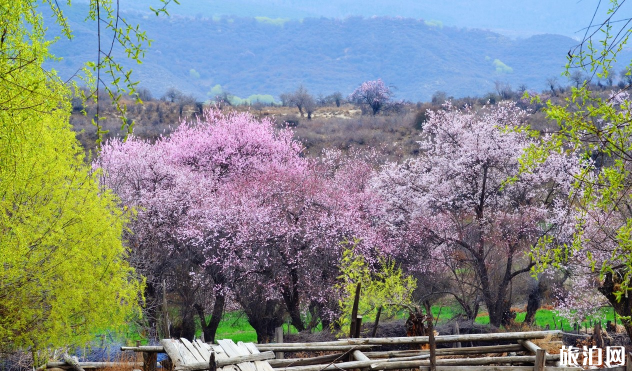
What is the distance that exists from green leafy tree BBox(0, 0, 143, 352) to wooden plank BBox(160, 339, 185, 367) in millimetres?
4050

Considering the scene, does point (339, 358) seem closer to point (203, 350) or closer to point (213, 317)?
point (203, 350)

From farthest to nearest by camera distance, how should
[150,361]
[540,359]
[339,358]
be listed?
[150,361]
[339,358]
[540,359]

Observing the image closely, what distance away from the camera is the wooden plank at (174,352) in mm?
7018

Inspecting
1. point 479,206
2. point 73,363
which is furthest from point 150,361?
point 479,206

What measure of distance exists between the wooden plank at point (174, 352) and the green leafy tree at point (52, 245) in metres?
4.05

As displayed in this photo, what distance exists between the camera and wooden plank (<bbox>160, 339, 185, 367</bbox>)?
23.0 ft

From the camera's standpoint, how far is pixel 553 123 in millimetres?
42625

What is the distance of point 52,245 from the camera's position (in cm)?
1143

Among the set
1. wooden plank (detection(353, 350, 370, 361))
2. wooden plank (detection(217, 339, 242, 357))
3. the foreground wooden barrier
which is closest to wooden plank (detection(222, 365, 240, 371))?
the foreground wooden barrier

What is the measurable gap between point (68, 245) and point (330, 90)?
182 m

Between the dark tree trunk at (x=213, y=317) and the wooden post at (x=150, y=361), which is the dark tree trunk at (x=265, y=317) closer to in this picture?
the dark tree trunk at (x=213, y=317)

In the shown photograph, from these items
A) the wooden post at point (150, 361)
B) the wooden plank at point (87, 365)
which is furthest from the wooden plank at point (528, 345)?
the wooden plank at point (87, 365)

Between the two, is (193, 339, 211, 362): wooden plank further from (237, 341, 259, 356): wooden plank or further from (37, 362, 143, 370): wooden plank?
(37, 362, 143, 370): wooden plank

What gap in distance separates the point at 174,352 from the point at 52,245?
5.37m
